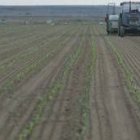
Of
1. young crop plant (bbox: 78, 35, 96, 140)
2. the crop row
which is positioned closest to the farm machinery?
the crop row

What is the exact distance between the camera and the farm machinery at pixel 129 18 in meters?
34.3

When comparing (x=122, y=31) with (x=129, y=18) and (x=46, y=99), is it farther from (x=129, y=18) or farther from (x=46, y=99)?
(x=46, y=99)

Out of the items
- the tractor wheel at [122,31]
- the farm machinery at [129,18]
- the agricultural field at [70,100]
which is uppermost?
the agricultural field at [70,100]

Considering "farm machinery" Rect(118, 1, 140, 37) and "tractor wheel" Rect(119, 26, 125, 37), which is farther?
"tractor wheel" Rect(119, 26, 125, 37)

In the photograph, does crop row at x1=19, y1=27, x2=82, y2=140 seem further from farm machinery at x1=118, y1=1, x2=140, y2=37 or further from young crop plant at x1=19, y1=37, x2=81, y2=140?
farm machinery at x1=118, y1=1, x2=140, y2=37

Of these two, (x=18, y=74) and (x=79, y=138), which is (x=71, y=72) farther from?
(x=79, y=138)

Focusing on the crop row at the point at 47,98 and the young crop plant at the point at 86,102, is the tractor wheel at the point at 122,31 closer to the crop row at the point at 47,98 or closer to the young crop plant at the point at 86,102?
the crop row at the point at 47,98

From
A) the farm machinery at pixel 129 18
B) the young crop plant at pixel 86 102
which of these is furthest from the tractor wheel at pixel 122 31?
the young crop plant at pixel 86 102

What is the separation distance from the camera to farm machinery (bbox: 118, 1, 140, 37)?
A: 3428 centimetres

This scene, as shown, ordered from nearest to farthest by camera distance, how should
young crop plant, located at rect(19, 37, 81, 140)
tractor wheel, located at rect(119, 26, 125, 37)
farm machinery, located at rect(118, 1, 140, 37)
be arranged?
1. young crop plant, located at rect(19, 37, 81, 140)
2. farm machinery, located at rect(118, 1, 140, 37)
3. tractor wheel, located at rect(119, 26, 125, 37)

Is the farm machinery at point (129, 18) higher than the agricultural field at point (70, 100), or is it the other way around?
the agricultural field at point (70, 100)

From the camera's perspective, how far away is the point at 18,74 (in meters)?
14.5

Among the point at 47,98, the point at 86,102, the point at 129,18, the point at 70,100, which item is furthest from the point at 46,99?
the point at 129,18

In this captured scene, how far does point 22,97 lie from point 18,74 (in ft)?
12.1
